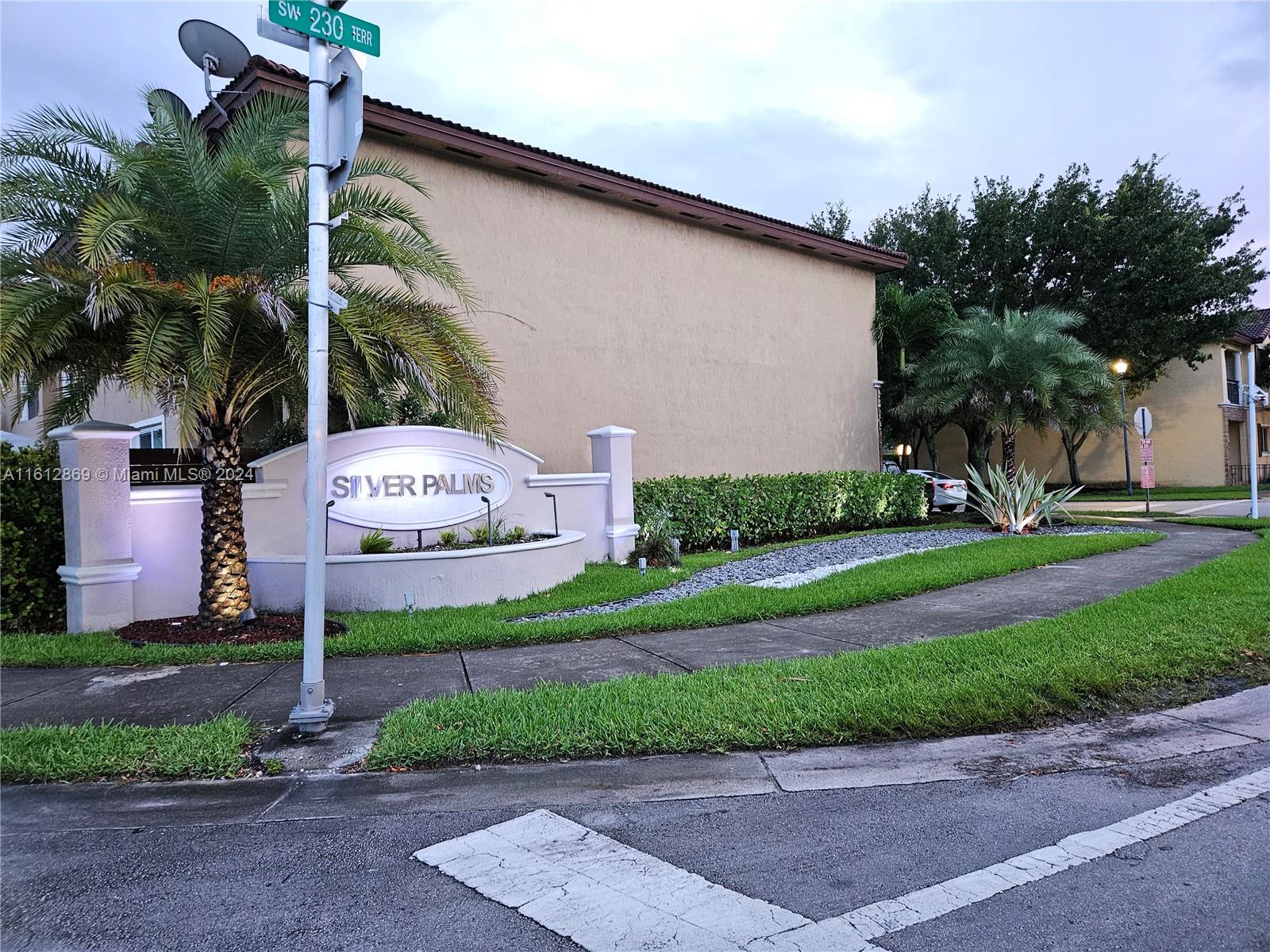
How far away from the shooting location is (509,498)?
11.9 metres

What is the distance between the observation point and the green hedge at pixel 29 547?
27.9ft

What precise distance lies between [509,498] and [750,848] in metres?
8.71

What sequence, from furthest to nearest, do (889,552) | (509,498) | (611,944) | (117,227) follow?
(889,552) < (509,498) < (117,227) < (611,944)

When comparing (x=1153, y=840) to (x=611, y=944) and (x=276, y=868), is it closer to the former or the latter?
(x=611, y=944)

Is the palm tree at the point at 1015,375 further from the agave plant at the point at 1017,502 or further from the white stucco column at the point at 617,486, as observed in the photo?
the white stucco column at the point at 617,486

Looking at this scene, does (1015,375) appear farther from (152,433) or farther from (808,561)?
(152,433)

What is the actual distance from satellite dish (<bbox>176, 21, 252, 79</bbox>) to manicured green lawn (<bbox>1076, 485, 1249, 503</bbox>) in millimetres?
27610

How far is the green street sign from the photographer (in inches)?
191

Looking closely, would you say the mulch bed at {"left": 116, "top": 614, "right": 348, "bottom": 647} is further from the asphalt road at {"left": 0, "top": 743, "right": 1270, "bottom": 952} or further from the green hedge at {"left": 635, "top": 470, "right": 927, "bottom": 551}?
the green hedge at {"left": 635, "top": 470, "right": 927, "bottom": 551}

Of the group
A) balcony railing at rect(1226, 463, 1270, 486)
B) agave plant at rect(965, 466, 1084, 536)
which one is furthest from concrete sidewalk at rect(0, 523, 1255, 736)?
balcony railing at rect(1226, 463, 1270, 486)

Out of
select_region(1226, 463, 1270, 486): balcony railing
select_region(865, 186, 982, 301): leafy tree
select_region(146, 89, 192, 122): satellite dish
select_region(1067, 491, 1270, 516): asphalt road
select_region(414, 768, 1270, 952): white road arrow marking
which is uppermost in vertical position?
select_region(865, 186, 982, 301): leafy tree

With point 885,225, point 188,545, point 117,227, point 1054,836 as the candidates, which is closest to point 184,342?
point 117,227

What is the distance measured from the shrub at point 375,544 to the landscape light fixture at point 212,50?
6.13 m

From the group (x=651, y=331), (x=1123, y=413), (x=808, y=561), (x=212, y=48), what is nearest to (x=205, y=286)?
(x=212, y=48)
